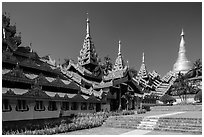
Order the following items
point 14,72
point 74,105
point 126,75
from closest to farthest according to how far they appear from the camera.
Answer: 1. point 14,72
2. point 74,105
3. point 126,75

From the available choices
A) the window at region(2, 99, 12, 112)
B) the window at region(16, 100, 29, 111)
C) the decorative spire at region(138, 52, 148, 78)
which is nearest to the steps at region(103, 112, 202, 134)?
the window at region(16, 100, 29, 111)

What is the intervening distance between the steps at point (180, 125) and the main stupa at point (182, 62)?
183ft

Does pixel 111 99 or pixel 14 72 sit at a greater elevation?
pixel 14 72

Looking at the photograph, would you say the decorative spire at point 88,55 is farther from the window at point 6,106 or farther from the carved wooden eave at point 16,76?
the window at point 6,106

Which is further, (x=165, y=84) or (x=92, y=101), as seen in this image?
(x=165, y=84)

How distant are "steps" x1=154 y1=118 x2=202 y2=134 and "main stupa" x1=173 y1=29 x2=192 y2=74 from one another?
183 feet

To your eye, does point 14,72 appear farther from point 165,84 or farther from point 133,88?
point 165,84

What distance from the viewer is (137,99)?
3653 centimetres

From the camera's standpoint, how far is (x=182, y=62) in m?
71.8

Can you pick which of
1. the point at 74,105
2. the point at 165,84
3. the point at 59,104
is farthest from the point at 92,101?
the point at 165,84

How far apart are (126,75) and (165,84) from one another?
27.8 metres

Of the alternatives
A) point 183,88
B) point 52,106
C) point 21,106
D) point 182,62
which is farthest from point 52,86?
point 182,62

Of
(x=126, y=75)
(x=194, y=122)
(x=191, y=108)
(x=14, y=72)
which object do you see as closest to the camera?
(x=194, y=122)

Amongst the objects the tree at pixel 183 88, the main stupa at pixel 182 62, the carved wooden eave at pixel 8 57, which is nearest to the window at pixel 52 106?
the carved wooden eave at pixel 8 57
